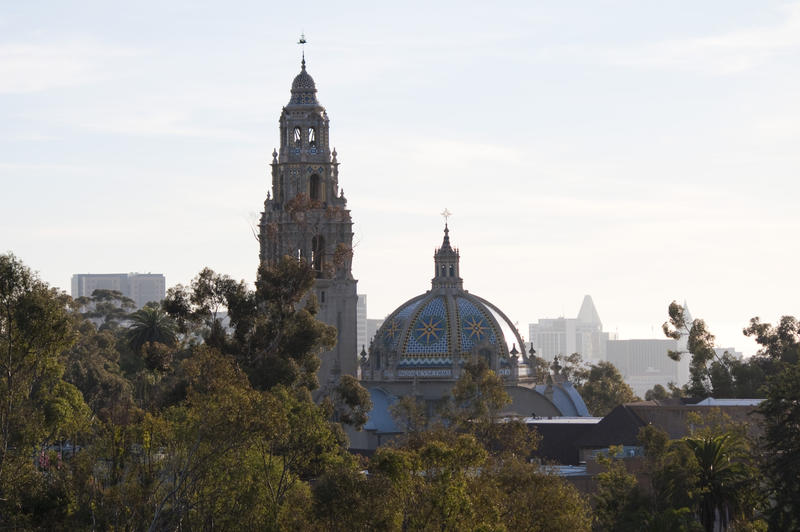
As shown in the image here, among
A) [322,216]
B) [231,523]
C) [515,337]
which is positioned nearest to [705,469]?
[231,523]

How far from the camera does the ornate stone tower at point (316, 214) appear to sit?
11338cm

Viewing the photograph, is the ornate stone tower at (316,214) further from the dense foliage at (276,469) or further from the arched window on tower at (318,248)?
the dense foliage at (276,469)

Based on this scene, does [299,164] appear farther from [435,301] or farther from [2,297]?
[2,297]

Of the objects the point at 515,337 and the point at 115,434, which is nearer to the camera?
the point at 115,434

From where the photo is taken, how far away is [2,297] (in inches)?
2376

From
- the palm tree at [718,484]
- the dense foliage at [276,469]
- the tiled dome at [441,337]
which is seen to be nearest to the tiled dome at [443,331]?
the tiled dome at [441,337]

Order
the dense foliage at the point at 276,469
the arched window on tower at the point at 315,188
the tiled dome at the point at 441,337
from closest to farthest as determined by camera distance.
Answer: the dense foliage at the point at 276,469, the arched window on tower at the point at 315,188, the tiled dome at the point at 441,337

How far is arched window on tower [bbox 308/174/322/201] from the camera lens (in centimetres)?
11588

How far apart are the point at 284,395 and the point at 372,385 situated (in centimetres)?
5228

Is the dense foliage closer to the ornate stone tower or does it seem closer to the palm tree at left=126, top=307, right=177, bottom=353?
the ornate stone tower

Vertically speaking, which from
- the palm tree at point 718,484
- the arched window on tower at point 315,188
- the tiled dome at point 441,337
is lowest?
the palm tree at point 718,484

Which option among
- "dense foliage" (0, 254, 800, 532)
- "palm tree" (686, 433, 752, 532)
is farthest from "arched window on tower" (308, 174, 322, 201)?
"palm tree" (686, 433, 752, 532)

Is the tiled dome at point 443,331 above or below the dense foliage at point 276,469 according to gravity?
above

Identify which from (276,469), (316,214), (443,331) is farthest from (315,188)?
(276,469)
